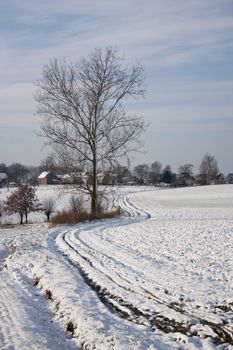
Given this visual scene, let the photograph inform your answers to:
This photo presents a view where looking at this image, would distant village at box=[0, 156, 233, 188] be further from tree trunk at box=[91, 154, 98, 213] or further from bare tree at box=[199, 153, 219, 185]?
tree trunk at box=[91, 154, 98, 213]

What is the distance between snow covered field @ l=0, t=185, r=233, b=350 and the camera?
8.45 m

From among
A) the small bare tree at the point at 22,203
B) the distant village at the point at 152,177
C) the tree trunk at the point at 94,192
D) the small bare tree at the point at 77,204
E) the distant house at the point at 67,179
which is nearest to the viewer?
the small bare tree at the point at 77,204

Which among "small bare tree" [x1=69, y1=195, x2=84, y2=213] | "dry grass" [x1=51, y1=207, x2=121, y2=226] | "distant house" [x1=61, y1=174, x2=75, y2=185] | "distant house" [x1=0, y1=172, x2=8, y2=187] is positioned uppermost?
"distant house" [x1=0, y1=172, x2=8, y2=187]

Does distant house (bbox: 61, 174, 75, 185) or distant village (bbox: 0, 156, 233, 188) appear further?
distant village (bbox: 0, 156, 233, 188)

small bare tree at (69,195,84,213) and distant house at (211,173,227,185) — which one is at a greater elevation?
distant house at (211,173,227,185)

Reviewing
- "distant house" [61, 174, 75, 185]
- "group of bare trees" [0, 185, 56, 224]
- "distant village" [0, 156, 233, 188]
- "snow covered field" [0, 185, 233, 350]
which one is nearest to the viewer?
"snow covered field" [0, 185, 233, 350]

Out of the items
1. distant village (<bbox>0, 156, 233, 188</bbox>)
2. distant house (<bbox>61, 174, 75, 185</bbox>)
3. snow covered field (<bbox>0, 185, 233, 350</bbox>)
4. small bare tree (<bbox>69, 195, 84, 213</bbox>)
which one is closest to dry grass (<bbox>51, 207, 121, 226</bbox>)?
small bare tree (<bbox>69, 195, 84, 213</bbox>)

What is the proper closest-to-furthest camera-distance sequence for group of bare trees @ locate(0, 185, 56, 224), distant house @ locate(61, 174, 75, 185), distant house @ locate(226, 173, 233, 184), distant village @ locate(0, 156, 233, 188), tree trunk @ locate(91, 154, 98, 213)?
1. tree trunk @ locate(91, 154, 98, 213)
2. distant house @ locate(61, 174, 75, 185)
3. group of bare trees @ locate(0, 185, 56, 224)
4. distant village @ locate(0, 156, 233, 188)
5. distant house @ locate(226, 173, 233, 184)

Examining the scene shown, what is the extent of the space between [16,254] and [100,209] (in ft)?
66.4

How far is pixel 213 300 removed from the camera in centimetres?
1033

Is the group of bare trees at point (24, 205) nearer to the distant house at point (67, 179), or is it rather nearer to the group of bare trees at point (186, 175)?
the distant house at point (67, 179)

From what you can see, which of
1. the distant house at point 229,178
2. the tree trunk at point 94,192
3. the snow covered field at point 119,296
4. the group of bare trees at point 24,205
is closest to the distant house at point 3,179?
the distant house at point 229,178

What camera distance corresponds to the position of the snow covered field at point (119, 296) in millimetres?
8453

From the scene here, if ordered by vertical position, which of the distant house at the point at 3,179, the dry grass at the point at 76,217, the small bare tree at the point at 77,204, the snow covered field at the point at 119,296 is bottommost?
the snow covered field at the point at 119,296
